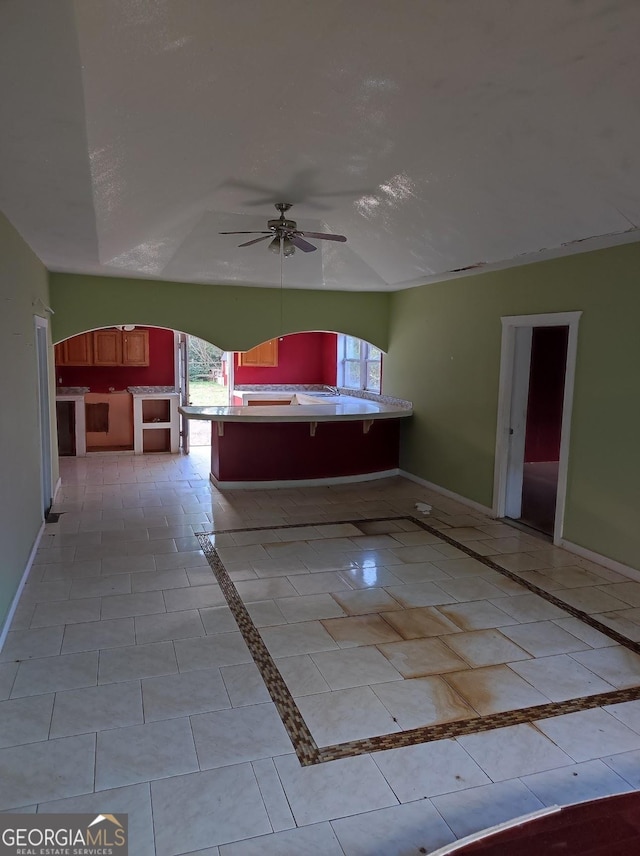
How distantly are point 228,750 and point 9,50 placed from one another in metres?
2.83

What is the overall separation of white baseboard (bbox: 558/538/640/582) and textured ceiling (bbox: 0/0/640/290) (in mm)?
2426

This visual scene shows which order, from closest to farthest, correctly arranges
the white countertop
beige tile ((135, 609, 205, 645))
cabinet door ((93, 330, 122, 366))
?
beige tile ((135, 609, 205, 645)) → the white countertop → cabinet door ((93, 330, 122, 366))

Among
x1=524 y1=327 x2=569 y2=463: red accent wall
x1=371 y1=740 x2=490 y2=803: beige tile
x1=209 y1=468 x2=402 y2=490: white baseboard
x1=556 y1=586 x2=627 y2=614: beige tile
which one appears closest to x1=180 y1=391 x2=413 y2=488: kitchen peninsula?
x1=209 y1=468 x2=402 y2=490: white baseboard

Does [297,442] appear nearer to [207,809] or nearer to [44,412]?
[44,412]

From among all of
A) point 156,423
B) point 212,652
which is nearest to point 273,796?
point 212,652

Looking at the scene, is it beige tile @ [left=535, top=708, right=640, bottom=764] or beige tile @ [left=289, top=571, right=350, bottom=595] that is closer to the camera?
beige tile @ [left=535, top=708, right=640, bottom=764]

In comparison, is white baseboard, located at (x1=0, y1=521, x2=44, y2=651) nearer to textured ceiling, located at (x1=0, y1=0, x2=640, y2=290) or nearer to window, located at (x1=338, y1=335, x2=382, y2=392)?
textured ceiling, located at (x1=0, y1=0, x2=640, y2=290)

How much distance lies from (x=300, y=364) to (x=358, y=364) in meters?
1.39

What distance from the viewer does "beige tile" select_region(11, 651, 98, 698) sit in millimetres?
2885

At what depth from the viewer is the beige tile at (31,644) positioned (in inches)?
125

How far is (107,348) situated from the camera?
9.07m

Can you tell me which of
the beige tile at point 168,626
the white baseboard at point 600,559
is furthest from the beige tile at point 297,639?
the white baseboard at point 600,559

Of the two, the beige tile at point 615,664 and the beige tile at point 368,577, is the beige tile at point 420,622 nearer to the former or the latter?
the beige tile at point 368,577

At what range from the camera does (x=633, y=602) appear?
3984 mm
